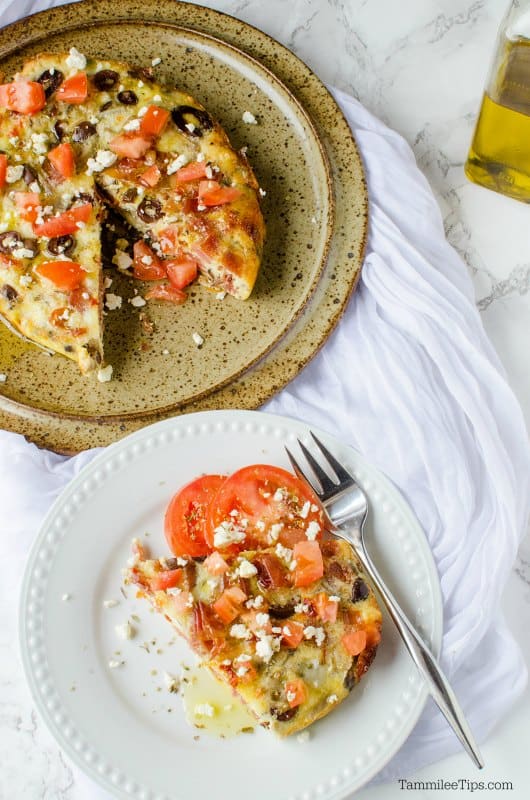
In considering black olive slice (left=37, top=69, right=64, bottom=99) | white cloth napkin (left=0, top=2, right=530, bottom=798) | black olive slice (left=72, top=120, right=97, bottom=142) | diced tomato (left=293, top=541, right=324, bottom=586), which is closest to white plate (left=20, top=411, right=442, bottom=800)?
white cloth napkin (left=0, top=2, right=530, bottom=798)

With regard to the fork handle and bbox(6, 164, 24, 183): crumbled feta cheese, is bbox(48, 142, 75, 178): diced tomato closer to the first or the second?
bbox(6, 164, 24, 183): crumbled feta cheese

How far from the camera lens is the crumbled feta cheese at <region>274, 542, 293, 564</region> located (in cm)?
418

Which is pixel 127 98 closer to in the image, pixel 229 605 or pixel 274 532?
pixel 274 532

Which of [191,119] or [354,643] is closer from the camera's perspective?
[354,643]

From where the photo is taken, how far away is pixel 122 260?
4.65m

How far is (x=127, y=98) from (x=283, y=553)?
214cm

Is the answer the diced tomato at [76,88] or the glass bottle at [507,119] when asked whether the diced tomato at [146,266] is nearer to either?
the diced tomato at [76,88]

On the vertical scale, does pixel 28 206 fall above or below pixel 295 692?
above

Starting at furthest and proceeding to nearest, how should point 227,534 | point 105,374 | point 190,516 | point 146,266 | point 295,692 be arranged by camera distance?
point 146,266
point 105,374
point 190,516
point 227,534
point 295,692

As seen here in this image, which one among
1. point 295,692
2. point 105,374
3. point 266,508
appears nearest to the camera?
point 295,692

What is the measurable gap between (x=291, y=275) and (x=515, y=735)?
2.32m

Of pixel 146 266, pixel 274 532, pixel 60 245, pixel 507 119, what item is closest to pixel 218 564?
pixel 274 532

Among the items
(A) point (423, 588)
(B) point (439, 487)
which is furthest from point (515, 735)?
(B) point (439, 487)

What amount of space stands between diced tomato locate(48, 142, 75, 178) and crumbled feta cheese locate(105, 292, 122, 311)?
57 centimetres
